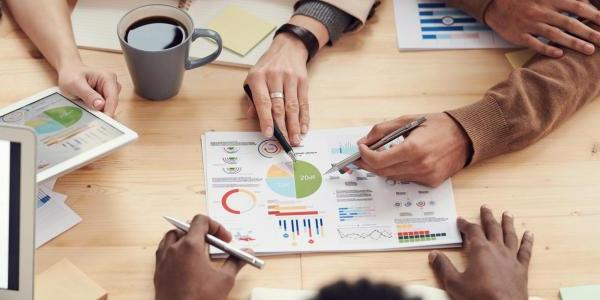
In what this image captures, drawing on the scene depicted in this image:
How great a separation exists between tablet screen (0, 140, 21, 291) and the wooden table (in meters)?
0.21

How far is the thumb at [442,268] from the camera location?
97cm

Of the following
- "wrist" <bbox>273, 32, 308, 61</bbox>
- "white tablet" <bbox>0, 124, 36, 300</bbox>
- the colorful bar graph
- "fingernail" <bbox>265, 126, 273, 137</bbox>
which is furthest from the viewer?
"wrist" <bbox>273, 32, 308, 61</bbox>

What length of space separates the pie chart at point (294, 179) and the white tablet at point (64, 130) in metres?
0.21

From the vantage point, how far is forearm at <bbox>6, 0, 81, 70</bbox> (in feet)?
3.80

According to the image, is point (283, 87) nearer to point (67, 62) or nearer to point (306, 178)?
point (306, 178)

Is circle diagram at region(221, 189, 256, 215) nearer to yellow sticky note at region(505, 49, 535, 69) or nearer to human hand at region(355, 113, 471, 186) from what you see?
human hand at region(355, 113, 471, 186)

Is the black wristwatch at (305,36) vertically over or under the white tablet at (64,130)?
over

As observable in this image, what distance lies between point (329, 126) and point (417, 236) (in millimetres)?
236

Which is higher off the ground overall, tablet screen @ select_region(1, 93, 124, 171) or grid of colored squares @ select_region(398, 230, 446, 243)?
tablet screen @ select_region(1, 93, 124, 171)

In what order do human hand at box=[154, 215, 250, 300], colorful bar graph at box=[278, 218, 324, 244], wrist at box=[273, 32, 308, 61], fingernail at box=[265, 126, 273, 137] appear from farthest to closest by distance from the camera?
wrist at box=[273, 32, 308, 61], fingernail at box=[265, 126, 273, 137], colorful bar graph at box=[278, 218, 324, 244], human hand at box=[154, 215, 250, 300]

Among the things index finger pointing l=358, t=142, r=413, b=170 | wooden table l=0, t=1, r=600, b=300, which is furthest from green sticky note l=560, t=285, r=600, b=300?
index finger pointing l=358, t=142, r=413, b=170

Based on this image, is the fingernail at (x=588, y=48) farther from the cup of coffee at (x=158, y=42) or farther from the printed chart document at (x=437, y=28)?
the cup of coffee at (x=158, y=42)

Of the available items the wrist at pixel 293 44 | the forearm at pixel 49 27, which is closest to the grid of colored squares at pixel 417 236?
the wrist at pixel 293 44

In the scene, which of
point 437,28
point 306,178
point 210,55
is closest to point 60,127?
point 210,55
